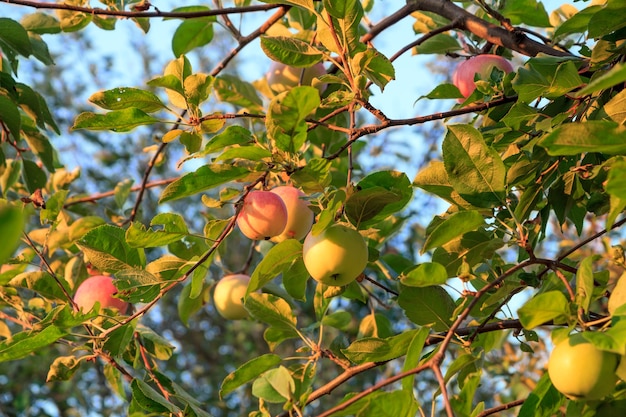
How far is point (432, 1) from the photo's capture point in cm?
131

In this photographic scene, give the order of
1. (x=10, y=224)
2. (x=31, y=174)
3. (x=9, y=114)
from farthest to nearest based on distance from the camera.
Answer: (x=31, y=174)
(x=9, y=114)
(x=10, y=224)

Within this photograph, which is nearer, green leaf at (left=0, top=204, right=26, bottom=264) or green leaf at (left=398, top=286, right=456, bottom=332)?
green leaf at (left=0, top=204, right=26, bottom=264)

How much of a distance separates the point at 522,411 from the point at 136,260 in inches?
23.5

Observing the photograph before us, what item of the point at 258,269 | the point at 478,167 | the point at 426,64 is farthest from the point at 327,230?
the point at 426,64

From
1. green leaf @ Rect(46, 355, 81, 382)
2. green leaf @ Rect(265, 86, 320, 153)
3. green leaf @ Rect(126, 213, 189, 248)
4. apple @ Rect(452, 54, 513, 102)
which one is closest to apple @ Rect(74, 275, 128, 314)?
green leaf @ Rect(46, 355, 81, 382)

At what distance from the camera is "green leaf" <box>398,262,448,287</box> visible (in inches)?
33.3

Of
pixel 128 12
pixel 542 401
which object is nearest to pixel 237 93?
pixel 128 12

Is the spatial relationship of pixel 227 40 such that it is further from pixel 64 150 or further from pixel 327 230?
pixel 327 230

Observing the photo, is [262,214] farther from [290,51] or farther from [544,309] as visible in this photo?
[544,309]

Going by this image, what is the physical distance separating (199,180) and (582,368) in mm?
498

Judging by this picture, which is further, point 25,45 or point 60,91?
point 60,91

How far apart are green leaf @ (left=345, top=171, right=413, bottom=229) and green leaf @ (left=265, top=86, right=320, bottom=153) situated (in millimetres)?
102

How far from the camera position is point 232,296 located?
158 cm

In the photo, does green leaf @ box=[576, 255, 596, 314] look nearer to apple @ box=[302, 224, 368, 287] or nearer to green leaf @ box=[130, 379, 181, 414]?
apple @ box=[302, 224, 368, 287]
